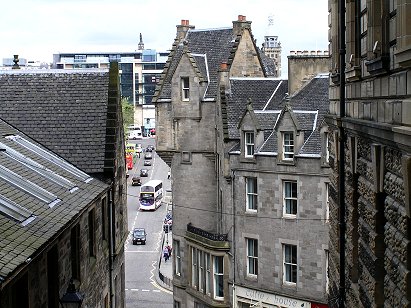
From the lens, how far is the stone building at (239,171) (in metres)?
29.0

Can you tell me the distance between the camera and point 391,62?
28.2 feet

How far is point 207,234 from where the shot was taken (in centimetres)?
3294

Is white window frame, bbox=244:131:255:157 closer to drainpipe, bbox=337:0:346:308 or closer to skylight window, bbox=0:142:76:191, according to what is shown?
skylight window, bbox=0:142:76:191

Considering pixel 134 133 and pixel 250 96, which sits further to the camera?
pixel 134 133

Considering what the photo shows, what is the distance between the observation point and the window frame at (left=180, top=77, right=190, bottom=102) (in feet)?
112

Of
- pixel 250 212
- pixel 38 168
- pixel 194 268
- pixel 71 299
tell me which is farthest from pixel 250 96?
pixel 71 299

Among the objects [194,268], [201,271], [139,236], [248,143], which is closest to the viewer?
[248,143]

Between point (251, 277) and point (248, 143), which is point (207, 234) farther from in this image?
point (248, 143)

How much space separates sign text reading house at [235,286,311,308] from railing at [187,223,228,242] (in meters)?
2.29

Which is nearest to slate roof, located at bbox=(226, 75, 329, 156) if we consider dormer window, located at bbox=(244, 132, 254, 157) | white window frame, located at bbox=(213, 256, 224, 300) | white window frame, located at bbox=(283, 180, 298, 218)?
dormer window, located at bbox=(244, 132, 254, 157)

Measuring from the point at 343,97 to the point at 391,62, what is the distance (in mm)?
4605

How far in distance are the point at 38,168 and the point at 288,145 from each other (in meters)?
14.1

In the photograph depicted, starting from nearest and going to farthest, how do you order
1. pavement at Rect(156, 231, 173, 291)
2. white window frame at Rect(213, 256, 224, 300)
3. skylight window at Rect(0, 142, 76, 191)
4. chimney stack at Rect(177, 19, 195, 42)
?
skylight window at Rect(0, 142, 76, 191), white window frame at Rect(213, 256, 224, 300), chimney stack at Rect(177, 19, 195, 42), pavement at Rect(156, 231, 173, 291)

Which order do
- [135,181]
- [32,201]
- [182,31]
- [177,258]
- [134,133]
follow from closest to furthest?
[32,201]
[177,258]
[182,31]
[135,181]
[134,133]
